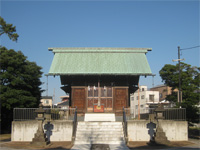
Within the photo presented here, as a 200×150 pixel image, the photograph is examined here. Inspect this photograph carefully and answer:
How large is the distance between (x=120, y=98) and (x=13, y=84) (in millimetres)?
12674

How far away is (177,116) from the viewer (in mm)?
21062

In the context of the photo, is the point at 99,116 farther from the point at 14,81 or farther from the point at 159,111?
the point at 14,81

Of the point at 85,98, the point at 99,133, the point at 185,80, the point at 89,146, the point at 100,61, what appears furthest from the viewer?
the point at 185,80

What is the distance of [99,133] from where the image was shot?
1988 cm

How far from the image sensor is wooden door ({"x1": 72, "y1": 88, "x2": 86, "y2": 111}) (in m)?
26.6

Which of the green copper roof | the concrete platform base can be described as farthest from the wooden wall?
the green copper roof

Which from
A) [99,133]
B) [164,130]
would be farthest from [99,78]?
[164,130]

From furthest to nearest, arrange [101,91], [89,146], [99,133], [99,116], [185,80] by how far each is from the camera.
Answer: [185,80] < [101,91] < [99,116] < [99,133] < [89,146]

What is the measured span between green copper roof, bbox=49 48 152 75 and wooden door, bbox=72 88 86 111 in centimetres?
205

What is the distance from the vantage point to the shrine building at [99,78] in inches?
1043

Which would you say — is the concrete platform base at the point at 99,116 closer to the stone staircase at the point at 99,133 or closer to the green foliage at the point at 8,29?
the stone staircase at the point at 99,133

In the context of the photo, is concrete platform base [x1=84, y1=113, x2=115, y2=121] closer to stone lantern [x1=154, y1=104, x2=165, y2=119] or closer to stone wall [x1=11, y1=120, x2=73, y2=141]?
stone wall [x1=11, y1=120, x2=73, y2=141]

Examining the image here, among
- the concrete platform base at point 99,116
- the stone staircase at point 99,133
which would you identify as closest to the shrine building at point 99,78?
the concrete platform base at point 99,116

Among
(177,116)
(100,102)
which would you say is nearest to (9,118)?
(100,102)
